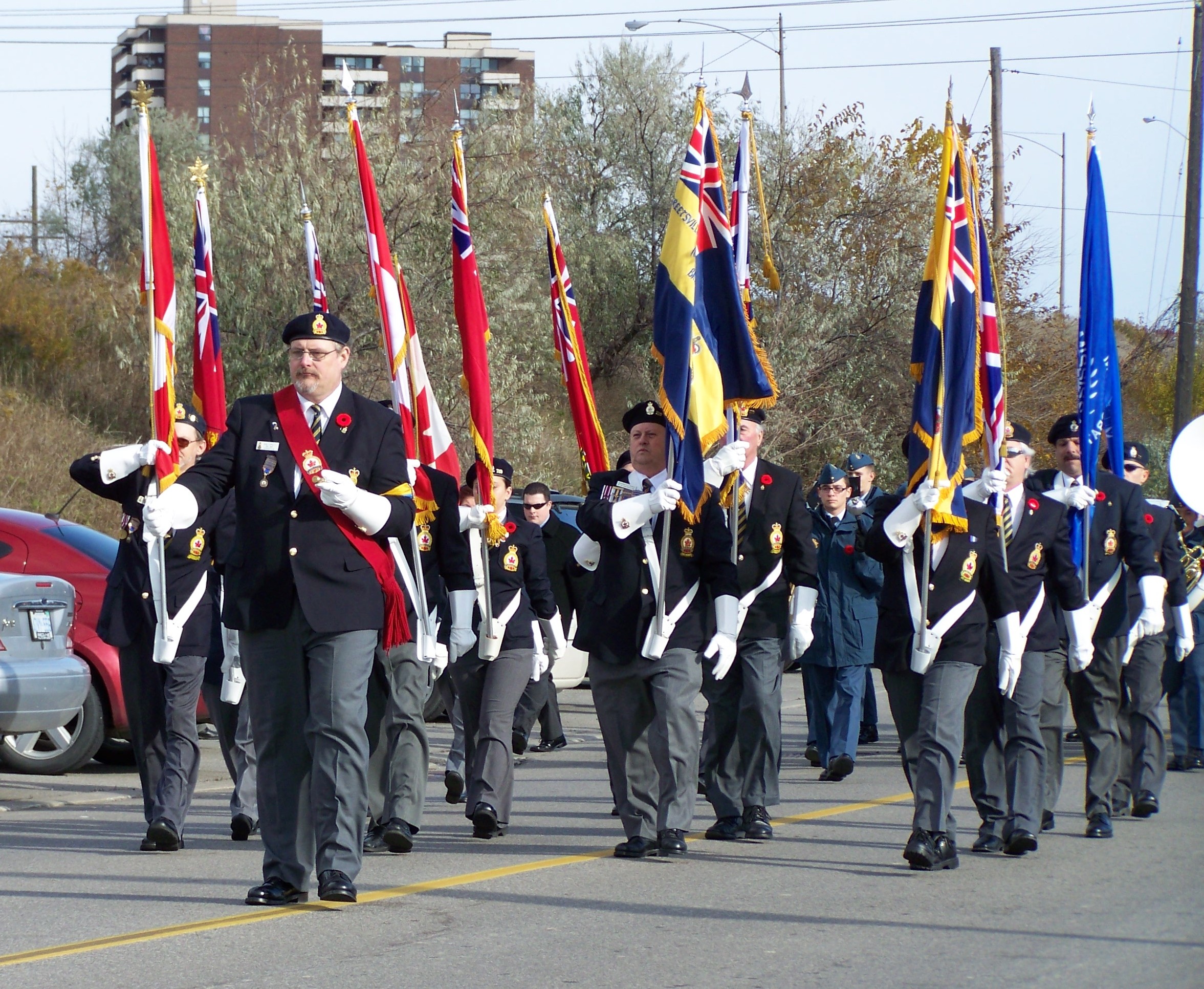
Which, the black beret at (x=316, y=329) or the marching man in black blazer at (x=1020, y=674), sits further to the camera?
the marching man in black blazer at (x=1020, y=674)

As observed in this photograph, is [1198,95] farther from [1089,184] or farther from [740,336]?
[740,336]

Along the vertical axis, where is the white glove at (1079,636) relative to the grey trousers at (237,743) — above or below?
above

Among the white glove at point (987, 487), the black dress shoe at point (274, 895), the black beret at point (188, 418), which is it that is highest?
the black beret at point (188, 418)

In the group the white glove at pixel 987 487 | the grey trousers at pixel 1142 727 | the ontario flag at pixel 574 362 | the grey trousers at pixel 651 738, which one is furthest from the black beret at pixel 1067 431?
the ontario flag at pixel 574 362

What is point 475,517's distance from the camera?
9305 millimetres

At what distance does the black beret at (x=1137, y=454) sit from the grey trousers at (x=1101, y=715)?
6.03 ft

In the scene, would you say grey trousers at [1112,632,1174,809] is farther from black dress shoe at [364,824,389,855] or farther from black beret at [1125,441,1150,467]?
black dress shoe at [364,824,389,855]

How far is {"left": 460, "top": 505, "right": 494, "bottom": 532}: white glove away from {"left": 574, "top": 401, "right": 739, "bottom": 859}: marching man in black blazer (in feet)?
3.26

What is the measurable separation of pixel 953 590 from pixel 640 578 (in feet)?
4.79

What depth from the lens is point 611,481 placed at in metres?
8.34

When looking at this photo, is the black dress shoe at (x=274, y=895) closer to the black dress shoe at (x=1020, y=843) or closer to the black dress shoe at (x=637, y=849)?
the black dress shoe at (x=637, y=849)

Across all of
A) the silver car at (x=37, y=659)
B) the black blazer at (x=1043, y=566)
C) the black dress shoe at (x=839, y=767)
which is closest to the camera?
the black blazer at (x=1043, y=566)

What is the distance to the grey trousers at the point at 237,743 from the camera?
8.65 metres

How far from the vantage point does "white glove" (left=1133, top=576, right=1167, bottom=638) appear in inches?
380
